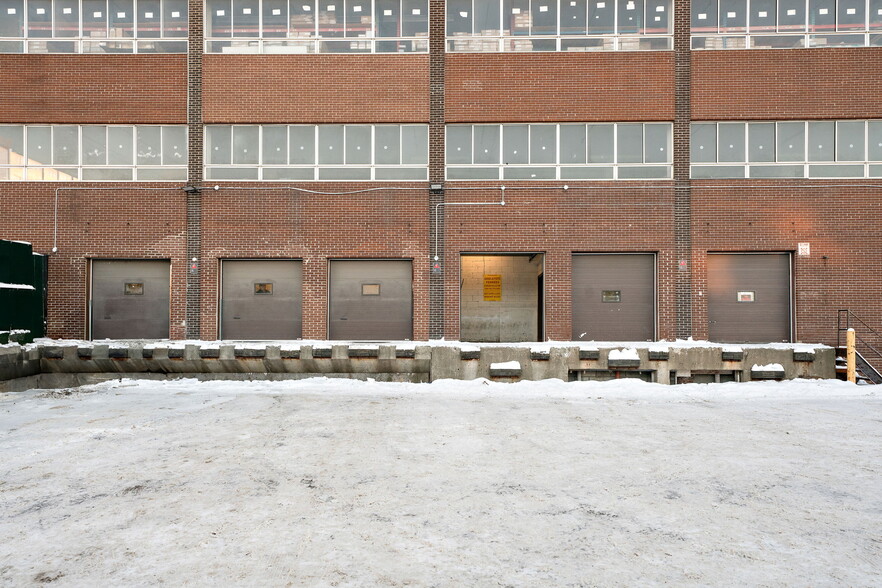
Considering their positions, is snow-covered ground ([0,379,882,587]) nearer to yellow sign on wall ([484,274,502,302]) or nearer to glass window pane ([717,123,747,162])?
glass window pane ([717,123,747,162])

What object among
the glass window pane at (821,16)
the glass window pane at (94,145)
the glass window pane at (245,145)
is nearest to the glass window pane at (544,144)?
the glass window pane at (821,16)

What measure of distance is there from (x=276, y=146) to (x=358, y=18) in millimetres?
5104

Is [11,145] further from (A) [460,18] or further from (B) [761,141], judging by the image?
(B) [761,141]

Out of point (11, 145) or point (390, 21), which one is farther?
point (390, 21)

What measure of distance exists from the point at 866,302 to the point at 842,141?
17.0ft

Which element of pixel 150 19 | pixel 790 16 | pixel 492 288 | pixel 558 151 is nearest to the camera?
pixel 790 16

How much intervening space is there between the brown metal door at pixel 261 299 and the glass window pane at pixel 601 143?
10467 millimetres

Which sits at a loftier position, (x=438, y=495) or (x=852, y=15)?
(x=852, y=15)

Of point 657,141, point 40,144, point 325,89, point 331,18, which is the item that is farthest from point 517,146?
point 40,144

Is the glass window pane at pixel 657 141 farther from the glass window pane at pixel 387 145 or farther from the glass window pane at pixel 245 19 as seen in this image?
the glass window pane at pixel 245 19

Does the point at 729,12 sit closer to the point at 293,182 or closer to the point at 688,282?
the point at 688,282

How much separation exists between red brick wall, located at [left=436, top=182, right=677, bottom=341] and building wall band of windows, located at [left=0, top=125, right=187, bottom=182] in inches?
381

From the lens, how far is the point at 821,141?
14617 millimetres

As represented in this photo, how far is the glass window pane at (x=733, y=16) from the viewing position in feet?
48.9
